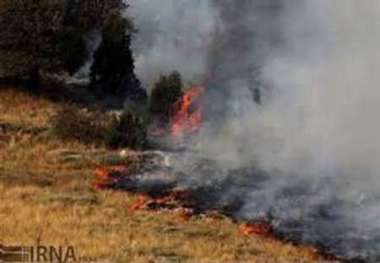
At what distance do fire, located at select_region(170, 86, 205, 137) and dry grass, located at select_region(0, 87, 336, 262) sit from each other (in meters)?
6.92

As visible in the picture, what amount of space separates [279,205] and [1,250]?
10.3m

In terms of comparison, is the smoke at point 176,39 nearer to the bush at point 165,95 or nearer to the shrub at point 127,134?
the bush at point 165,95

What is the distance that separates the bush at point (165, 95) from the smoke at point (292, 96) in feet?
4.70

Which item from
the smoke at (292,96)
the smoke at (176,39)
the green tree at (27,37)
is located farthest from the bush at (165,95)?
the green tree at (27,37)

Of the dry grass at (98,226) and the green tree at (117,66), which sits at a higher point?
the green tree at (117,66)

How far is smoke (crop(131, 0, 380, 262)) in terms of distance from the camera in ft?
83.8

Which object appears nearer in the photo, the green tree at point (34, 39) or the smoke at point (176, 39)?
the smoke at point (176, 39)

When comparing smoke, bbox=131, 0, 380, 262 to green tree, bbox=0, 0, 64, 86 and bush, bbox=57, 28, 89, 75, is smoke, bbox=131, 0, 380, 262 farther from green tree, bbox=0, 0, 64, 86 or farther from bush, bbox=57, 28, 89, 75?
green tree, bbox=0, 0, 64, 86

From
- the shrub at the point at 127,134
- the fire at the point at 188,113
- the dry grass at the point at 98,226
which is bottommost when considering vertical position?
the dry grass at the point at 98,226

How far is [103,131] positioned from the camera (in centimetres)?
3578

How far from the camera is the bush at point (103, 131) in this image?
115 feet

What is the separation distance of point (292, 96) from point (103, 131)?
25.1 feet

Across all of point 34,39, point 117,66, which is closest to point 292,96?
point 117,66

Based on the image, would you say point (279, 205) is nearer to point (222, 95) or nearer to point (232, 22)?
point (222, 95)
